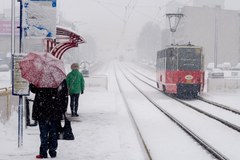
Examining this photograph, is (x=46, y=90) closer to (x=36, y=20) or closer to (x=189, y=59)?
(x=36, y=20)

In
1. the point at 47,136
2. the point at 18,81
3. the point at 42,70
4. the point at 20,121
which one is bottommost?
the point at 47,136

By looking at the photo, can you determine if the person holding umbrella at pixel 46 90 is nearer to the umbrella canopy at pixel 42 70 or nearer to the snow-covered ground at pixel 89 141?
the umbrella canopy at pixel 42 70

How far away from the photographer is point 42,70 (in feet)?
28.0

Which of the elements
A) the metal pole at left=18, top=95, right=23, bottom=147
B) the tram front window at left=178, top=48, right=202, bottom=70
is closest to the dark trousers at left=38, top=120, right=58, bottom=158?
the metal pole at left=18, top=95, right=23, bottom=147

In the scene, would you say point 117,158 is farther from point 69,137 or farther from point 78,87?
point 78,87

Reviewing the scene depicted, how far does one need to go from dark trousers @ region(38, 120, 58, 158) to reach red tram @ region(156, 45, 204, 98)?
16895 millimetres

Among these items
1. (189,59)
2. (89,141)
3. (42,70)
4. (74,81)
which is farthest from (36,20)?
(189,59)

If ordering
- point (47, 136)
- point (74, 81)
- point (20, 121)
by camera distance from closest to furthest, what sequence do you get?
point (47, 136), point (20, 121), point (74, 81)

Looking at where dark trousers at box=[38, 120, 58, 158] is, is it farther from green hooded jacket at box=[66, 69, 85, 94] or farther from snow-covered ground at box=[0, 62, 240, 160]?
green hooded jacket at box=[66, 69, 85, 94]

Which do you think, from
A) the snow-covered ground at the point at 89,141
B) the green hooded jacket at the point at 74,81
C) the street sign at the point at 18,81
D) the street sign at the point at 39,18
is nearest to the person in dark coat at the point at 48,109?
the snow-covered ground at the point at 89,141

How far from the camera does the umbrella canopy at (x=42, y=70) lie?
8.46 meters

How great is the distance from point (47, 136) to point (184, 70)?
17363 mm

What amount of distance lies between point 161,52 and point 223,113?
11742 mm

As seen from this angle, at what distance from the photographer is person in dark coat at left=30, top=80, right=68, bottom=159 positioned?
8438 mm
